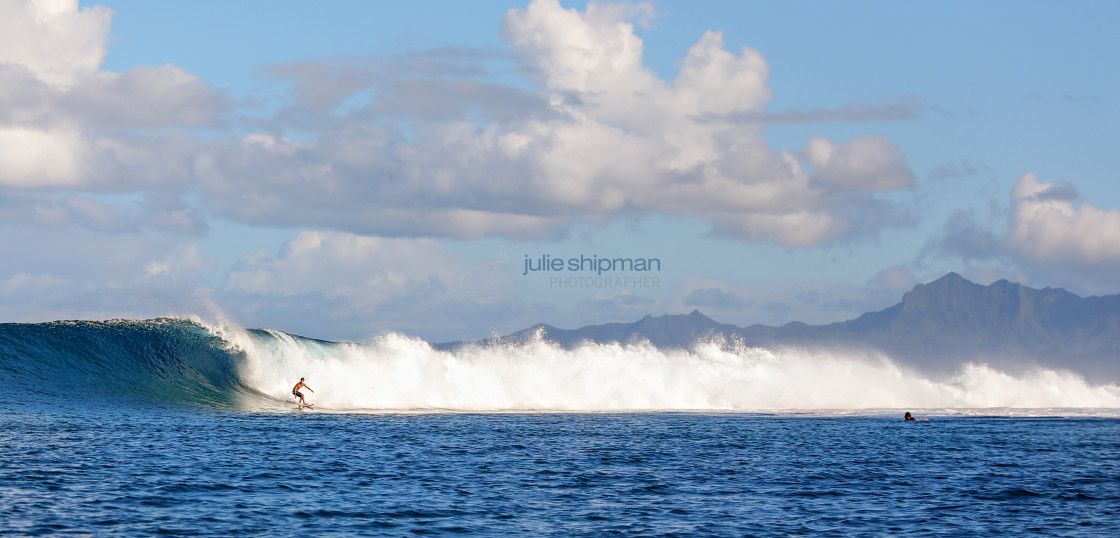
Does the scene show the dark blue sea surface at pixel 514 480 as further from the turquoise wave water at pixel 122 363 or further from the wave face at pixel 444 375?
the wave face at pixel 444 375

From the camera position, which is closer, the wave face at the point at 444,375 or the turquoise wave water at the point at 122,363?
the turquoise wave water at the point at 122,363

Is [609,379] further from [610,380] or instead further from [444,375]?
[444,375]

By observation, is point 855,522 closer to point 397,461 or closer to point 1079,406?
point 397,461

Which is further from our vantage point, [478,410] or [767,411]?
[767,411]

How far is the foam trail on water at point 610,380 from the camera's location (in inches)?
1849

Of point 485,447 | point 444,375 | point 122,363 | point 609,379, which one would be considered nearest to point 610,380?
point 609,379

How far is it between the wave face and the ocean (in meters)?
0.14

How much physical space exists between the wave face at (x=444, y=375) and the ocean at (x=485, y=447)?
0.14 metres

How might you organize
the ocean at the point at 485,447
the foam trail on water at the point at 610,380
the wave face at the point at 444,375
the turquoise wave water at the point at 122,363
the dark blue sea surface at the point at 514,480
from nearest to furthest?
the dark blue sea surface at the point at 514,480
the ocean at the point at 485,447
the turquoise wave water at the point at 122,363
the wave face at the point at 444,375
the foam trail on water at the point at 610,380

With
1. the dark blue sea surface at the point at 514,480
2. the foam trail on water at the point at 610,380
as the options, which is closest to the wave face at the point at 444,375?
the foam trail on water at the point at 610,380

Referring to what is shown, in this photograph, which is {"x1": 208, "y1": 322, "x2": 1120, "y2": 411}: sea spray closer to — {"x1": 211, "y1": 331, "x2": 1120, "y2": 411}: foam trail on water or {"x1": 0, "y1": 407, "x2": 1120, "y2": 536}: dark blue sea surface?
{"x1": 211, "y1": 331, "x2": 1120, "y2": 411}: foam trail on water

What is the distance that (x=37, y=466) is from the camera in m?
20.1

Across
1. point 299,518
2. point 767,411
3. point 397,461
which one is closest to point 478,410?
point 767,411

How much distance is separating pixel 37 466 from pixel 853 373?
54.6m
